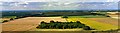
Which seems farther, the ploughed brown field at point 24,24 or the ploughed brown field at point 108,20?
the ploughed brown field at point 108,20

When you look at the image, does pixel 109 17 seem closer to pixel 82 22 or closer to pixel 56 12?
pixel 82 22

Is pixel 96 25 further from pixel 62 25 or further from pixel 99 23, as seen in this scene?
pixel 62 25

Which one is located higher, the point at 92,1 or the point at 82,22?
the point at 92,1

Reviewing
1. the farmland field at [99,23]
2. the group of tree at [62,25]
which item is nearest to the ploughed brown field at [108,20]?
the farmland field at [99,23]

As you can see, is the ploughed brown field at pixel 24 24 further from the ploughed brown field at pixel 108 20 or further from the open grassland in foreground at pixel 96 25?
the ploughed brown field at pixel 108 20

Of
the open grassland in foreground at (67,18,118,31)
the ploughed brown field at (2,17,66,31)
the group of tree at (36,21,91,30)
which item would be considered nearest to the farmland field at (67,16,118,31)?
the open grassland in foreground at (67,18,118,31)

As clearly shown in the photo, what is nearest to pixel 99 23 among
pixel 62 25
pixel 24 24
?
pixel 62 25

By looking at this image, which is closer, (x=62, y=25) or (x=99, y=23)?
(x=62, y=25)

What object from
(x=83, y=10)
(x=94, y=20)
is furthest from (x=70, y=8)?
(x=94, y=20)
